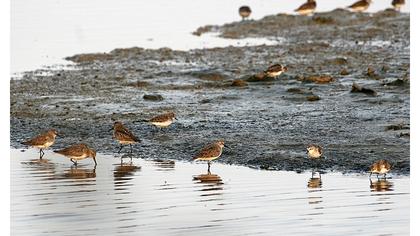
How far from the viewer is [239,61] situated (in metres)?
23.0

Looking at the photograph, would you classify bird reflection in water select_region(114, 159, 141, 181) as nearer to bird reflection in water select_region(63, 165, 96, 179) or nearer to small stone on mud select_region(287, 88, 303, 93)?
bird reflection in water select_region(63, 165, 96, 179)

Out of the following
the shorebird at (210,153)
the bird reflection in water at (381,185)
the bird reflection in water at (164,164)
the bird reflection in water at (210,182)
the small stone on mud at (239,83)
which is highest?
the small stone on mud at (239,83)

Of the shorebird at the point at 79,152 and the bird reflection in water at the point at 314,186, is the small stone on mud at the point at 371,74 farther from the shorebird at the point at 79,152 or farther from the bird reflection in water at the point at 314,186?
the shorebird at the point at 79,152

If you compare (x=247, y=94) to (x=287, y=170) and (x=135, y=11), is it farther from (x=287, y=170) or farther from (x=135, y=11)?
(x=135, y=11)

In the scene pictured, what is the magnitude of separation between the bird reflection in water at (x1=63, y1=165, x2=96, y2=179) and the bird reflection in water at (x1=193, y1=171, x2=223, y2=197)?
1.38 metres

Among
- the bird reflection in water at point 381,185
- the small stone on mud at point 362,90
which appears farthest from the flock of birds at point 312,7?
the bird reflection in water at point 381,185

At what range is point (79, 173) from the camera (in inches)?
489

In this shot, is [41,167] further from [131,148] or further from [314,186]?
[314,186]

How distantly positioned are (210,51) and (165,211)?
1527 cm

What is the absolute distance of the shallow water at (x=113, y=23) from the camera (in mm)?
25953

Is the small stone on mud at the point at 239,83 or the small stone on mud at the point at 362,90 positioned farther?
the small stone on mud at the point at 239,83

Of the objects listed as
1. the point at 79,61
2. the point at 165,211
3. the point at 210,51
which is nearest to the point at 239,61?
the point at 210,51

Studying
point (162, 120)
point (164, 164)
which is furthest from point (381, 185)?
point (162, 120)

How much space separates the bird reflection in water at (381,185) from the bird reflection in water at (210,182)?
174 cm
